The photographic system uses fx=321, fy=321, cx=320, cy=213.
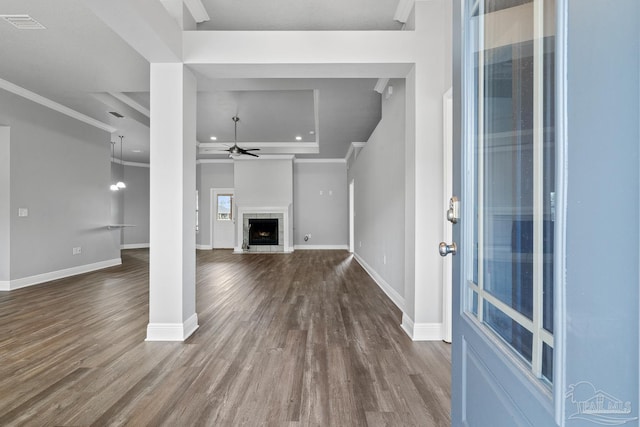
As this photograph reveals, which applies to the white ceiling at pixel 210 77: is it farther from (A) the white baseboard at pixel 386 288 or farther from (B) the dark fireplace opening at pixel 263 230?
(B) the dark fireplace opening at pixel 263 230

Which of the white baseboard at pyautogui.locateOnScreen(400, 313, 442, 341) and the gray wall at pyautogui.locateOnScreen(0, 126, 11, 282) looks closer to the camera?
the white baseboard at pyautogui.locateOnScreen(400, 313, 442, 341)

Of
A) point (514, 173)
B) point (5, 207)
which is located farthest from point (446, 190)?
point (5, 207)

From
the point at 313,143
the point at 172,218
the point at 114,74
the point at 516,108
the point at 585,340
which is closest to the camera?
the point at 585,340

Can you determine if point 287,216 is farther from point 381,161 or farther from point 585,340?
point 585,340

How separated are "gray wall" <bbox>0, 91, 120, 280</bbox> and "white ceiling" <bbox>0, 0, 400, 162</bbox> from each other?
396 mm

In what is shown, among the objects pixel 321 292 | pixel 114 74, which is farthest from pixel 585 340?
pixel 114 74

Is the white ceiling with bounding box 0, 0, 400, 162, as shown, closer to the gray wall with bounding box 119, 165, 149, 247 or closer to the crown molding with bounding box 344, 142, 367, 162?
the crown molding with bounding box 344, 142, 367, 162

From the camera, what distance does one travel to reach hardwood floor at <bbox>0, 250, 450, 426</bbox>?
165 cm

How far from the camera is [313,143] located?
8289 mm

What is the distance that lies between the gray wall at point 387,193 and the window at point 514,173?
7.75ft

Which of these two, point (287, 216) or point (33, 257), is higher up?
point (287, 216)

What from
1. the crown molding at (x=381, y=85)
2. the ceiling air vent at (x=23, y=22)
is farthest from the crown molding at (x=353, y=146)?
the ceiling air vent at (x=23, y=22)

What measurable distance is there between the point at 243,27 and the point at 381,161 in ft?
7.53

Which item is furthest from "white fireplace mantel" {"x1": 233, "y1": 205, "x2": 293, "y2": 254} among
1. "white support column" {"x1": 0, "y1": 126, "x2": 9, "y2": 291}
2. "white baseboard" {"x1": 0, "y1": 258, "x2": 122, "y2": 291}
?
"white support column" {"x1": 0, "y1": 126, "x2": 9, "y2": 291}
